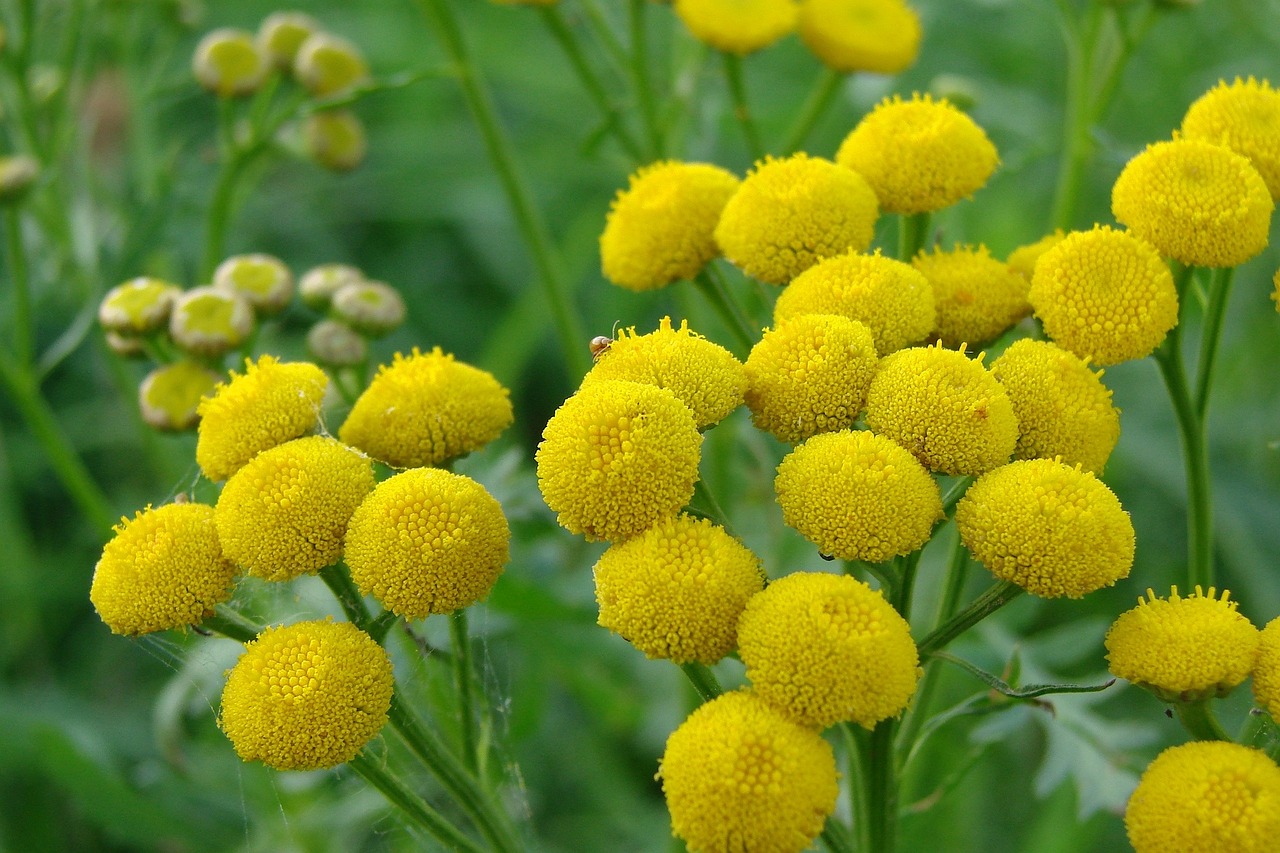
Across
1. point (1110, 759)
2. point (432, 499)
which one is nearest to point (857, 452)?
point (432, 499)

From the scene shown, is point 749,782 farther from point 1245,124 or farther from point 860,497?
point 1245,124

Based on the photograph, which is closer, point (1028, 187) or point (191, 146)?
point (1028, 187)

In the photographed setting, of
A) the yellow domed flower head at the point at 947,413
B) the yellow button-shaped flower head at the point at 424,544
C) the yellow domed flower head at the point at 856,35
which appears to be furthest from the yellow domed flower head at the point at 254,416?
the yellow domed flower head at the point at 856,35

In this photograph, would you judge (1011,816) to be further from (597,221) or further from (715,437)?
(597,221)

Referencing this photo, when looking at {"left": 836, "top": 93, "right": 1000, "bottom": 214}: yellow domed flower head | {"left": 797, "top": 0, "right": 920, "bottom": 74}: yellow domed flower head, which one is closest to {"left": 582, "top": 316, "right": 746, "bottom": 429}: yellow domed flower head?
{"left": 836, "top": 93, "right": 1000, "bottom": 214}: yellow domed flower head

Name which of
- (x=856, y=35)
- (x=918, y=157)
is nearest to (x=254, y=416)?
(x=918, y=157)

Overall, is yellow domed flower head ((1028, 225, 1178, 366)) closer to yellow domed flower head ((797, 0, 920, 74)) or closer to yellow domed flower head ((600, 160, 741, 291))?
yellow domed flower head ((600, 160, 741, 291))
